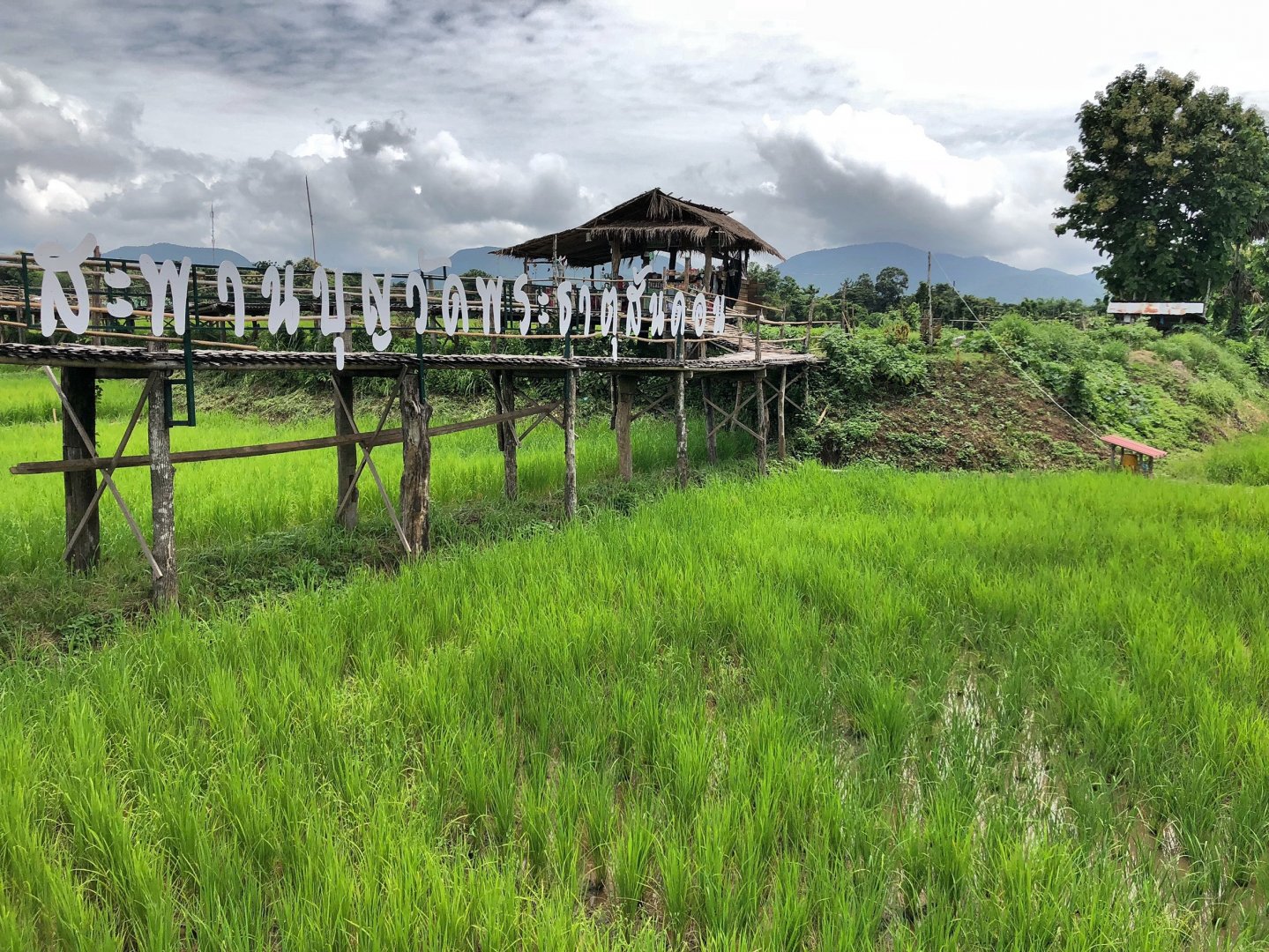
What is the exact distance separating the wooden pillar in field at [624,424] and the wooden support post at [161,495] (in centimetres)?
723

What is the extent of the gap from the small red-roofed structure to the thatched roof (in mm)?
8767

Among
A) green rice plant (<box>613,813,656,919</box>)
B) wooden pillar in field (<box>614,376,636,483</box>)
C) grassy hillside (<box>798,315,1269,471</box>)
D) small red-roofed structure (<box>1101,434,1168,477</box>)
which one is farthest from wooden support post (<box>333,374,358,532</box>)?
small red-roofed structure (<box>1101,434,1168,477</box>)

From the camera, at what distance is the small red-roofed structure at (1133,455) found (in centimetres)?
1283

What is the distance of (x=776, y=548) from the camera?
7.36 m

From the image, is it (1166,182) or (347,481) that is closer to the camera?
(347,481)

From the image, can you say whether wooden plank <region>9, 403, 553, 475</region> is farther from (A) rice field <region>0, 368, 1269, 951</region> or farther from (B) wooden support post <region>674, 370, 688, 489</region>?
(B) wooden support post <region>674, 370, 688, 489</region>

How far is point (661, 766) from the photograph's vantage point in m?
3.76

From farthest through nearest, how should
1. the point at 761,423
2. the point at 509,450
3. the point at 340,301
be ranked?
1. the point at 761,423
2. the point at 509,450
3. the point at 340,301

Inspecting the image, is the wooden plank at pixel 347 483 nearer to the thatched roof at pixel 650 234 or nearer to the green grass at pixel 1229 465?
the thatched roof at pixel 650 234

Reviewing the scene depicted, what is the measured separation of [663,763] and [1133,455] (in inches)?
551

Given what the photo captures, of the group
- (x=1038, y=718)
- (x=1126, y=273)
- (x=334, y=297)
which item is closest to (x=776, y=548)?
(x=1038, y=718)

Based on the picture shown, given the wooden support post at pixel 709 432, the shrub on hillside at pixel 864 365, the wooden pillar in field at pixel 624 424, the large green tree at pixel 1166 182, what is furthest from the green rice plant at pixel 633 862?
the large green tree at pixel 1166 182

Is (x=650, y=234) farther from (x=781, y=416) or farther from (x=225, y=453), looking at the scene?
(x=225, y=453)

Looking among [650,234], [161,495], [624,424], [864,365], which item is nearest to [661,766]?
[161,495]
